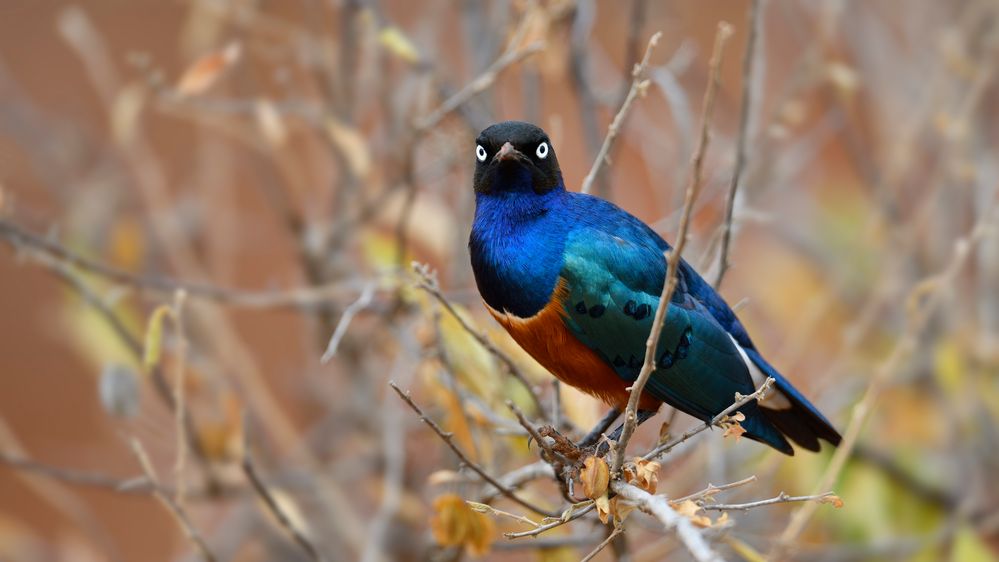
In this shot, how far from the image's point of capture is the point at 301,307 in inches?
138

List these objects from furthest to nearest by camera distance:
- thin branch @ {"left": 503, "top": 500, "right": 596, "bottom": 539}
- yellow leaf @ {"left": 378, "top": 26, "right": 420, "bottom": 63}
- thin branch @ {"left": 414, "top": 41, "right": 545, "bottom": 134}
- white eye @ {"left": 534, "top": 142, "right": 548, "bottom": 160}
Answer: yellow leaf @ {"left": 378, "top": 26, "right": 420, "bottom": 63}
thin branch @ {"left": 414, "top": 41, "right": 545, "bottom": 134}
white eye @ {"left": 534, "top": 142, "right": 548, "bottom": 160}
thin branch @ {"left": 503, "top": 500, "right": 596, "bottom": 539}

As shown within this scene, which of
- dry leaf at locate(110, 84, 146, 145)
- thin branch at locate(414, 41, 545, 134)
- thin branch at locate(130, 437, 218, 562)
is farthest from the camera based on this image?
dry leaf at locate(110, 84, 146, 145)

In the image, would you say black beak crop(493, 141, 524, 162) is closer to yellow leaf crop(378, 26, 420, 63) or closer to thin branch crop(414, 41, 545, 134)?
thin branch crop(414, 41, 545, 134)

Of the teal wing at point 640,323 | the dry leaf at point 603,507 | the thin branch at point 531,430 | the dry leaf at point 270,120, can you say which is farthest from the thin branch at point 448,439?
the dry leaf at point 270,120

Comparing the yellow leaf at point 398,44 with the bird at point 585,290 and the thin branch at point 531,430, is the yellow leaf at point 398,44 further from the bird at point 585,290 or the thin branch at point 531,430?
the thin branch at point 531,430

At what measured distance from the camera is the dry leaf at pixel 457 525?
2.27 meters

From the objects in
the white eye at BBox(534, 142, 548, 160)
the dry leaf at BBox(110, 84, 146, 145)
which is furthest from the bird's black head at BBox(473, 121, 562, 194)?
the dry leaf at BBox(110, 84, 146, 145)

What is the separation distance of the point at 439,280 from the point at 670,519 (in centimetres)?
268

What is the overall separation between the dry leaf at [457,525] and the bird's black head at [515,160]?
0.63m

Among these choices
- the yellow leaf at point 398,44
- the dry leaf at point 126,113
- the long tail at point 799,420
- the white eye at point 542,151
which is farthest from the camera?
the dry leaf at point 126,113

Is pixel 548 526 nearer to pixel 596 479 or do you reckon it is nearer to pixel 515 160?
pixel 596 479

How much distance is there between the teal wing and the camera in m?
2.23

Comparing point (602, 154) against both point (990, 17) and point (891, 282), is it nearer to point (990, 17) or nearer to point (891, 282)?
point (891, 282)

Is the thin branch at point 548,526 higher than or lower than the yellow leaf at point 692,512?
higher
